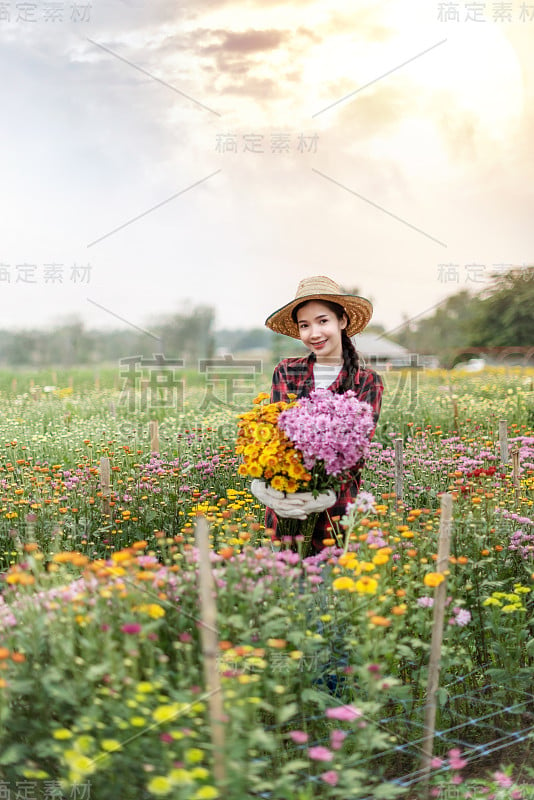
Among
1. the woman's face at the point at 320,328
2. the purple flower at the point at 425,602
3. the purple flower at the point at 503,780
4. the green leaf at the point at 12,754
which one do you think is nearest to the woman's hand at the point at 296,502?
the purple flower at the point at 425,602

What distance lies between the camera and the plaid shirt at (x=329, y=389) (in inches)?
129

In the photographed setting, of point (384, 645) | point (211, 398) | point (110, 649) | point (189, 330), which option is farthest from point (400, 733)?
point (189, 330)

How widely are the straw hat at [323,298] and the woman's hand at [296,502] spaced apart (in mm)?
928

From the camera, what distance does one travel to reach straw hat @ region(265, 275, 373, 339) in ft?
11.2

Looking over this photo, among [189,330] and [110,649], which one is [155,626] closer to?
[110,649]

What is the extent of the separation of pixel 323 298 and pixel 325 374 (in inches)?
14.5

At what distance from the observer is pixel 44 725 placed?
214 centimetres

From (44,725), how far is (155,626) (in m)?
0.43

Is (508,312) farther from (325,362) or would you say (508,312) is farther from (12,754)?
(12,754)

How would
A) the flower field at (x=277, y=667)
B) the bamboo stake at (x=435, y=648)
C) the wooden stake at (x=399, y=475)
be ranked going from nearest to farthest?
1. the flower field at (x=277, y=667)
2. the bamboo stake at (x=435, y=648)
3. the wooden stake at (x=399, y=475)

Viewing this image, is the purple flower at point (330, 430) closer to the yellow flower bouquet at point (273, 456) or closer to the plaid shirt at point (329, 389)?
the yellow flower bouquet at point (273, 456)

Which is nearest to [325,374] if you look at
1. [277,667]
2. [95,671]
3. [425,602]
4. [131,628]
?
[425,602]

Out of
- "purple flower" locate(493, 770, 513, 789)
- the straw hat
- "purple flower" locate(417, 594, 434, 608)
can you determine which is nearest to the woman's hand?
"purple flower" locate(417, 594, 434, 608)

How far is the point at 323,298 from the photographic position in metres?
3.43
